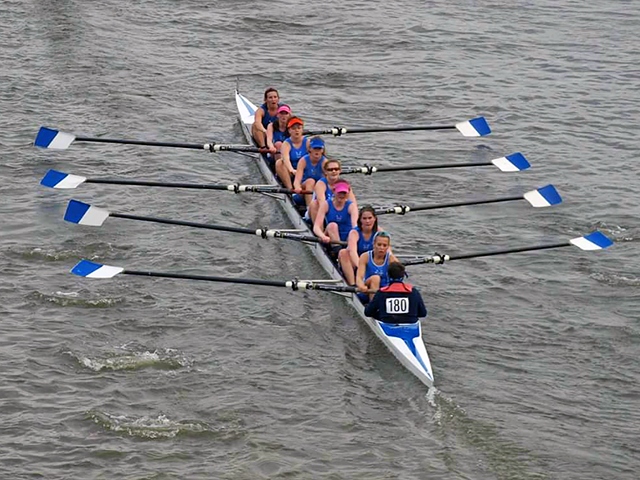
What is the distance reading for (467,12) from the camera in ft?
110

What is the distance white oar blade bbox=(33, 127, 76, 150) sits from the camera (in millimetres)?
20797

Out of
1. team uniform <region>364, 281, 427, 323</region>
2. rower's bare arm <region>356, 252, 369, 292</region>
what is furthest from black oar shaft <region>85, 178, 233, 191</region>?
team uniform <region>364, 281, 427, 323</region>

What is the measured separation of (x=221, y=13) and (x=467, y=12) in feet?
22.7

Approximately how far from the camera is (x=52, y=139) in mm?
20906

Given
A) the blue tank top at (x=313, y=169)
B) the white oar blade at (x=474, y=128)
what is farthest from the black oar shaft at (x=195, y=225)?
the white oar blade at (x=474, y=128)

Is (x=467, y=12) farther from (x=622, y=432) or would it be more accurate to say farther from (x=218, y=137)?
(x=622, y=432)

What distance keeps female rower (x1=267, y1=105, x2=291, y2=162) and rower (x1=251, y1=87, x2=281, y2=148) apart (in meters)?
0.62

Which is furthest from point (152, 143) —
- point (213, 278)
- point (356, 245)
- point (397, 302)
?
point (397, 302)

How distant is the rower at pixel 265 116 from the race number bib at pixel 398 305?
7324mm

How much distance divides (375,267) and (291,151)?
464cm

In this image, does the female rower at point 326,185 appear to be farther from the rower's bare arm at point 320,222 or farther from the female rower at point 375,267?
the female rower at point 375,267

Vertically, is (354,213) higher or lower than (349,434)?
higher

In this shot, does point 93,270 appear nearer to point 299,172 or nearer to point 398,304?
point 398,304

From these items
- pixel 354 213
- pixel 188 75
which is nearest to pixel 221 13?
pixel 188 75
